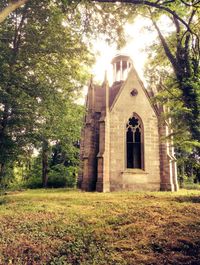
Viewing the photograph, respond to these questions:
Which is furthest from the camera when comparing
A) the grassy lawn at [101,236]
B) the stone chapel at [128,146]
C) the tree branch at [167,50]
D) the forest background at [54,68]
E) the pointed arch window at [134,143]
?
the pointed arch window at [134,143]

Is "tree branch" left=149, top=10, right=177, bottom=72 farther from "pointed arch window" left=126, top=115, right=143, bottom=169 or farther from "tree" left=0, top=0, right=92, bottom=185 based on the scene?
"pointed arch window" left=126, top=115, right=143, bottom=169

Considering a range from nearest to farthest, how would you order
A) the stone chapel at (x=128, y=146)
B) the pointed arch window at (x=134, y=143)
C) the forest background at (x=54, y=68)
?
1. the forest background at (x=54, y=68)
2. the stone chapel at (x=128, y=146)
3. the pointed arch window at (x=134, y=143)

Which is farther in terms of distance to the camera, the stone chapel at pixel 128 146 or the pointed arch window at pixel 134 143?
the pointed arch window at pixel 134 143

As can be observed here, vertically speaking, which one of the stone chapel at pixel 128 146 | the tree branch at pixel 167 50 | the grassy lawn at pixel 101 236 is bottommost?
the grassy lawn at pixel 101 236

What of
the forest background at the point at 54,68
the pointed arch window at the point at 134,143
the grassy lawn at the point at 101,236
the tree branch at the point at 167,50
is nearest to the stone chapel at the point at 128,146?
the pointed arch window at the point at 134,143

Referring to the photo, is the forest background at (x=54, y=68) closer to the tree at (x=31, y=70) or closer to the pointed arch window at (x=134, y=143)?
the tree at (x=31, y=70)

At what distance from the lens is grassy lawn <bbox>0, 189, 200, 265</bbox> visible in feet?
18.9

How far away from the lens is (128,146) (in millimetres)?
19172

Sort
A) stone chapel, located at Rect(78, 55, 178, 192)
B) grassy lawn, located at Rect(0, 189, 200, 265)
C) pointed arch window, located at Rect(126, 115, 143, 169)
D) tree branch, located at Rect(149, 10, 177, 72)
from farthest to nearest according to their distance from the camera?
pointed arch window, located at Rect(126, 115, 143, 169)
stone chapel, located at Rect(78, 55, 178, 192)
tree branch, located at Rect(149, 10, 177, 72)
grassy lawn, located at Rect(0, 189, 200, 265)

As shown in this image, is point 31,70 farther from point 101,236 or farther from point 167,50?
point 101,236

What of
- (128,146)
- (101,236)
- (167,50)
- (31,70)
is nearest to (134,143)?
(128,146)

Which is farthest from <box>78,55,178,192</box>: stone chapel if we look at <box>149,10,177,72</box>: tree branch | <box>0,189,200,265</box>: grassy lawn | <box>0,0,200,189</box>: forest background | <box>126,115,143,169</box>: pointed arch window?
<box>0,189,200,265</box>: grassy lawn

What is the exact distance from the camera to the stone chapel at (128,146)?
17.8m

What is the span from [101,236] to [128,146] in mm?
12723
